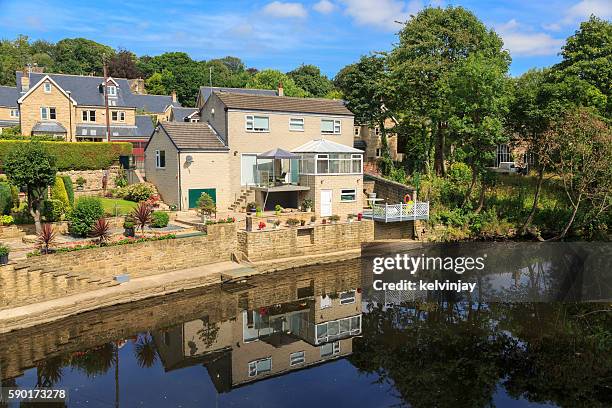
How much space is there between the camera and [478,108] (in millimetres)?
31203

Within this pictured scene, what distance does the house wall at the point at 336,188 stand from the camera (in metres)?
32.0

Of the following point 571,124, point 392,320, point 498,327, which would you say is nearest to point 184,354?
point 392,320

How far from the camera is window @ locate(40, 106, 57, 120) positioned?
46.5 m

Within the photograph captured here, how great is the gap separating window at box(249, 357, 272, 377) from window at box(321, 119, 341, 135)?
2380 centimetres

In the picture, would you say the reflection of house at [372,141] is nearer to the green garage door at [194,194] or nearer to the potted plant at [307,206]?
the potted plant at [307,206]

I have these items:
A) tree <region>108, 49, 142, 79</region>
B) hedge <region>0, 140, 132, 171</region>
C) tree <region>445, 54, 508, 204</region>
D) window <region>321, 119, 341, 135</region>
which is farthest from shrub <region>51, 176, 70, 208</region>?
tree <region>108, 49, 142, 79</region>

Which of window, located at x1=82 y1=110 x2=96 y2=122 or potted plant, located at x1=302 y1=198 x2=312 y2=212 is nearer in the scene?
potted plant, located at x1=302 y1=198 x2=312 y2=212

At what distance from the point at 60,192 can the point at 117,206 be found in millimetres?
3665

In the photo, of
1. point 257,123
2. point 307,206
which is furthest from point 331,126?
point 307,206

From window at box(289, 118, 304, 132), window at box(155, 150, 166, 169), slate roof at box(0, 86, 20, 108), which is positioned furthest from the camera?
slate roof at box(0, 86, 20, 108)

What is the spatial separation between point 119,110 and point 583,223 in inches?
1721

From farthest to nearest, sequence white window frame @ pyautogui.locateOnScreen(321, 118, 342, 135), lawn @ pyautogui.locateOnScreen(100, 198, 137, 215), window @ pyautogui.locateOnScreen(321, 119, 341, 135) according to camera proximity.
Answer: white window frame @ pyautogui.locateOnScreen(321, 118, 342, 135) < window @ pyautogui.locateOnScreen(321, 119, 341, 135) < lawn @ pyautogui.locateOnScreen(100, 198, 137, 215)

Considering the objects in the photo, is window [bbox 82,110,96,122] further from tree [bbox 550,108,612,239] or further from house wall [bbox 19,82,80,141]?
tree [bbox 550,108,612,239]

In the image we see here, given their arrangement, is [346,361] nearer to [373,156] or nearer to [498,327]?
[498,327]
